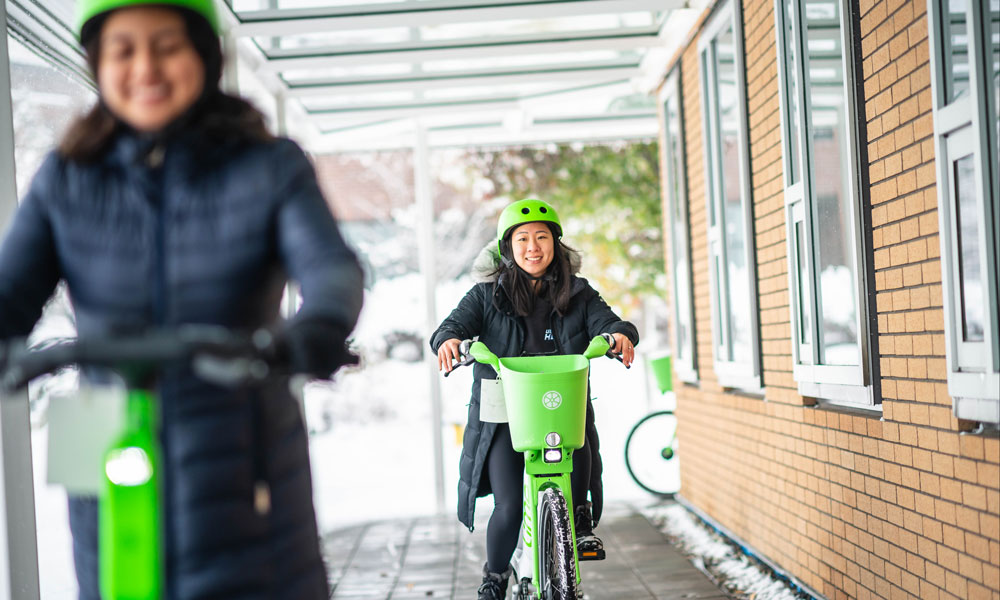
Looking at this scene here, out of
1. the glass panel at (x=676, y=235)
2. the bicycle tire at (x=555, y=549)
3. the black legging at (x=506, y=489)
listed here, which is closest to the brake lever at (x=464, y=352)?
the black legging at (x=506, y=489)

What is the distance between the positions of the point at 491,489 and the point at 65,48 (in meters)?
2.69

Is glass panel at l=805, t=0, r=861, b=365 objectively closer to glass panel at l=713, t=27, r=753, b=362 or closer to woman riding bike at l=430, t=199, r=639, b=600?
glass panel at l=713, t=27, r=753, b=362

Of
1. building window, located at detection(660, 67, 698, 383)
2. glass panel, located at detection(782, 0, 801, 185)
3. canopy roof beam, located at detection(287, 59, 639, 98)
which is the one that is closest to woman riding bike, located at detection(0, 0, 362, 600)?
glass panel, located at detection(782, 0, 801, 185)

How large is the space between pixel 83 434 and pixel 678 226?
671 cm

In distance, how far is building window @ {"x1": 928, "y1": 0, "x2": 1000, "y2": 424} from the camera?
2838 millimetres

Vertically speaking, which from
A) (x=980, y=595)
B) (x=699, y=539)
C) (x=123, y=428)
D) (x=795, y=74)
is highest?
(x=795, y=74)

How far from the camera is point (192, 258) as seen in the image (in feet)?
5.24

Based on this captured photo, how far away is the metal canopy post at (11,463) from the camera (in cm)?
347

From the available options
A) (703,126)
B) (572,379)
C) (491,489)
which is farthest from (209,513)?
(703,126)

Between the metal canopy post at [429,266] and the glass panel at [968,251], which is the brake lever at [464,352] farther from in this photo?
the metal canopy post at [429,266]

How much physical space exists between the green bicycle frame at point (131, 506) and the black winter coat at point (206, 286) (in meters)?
0.11

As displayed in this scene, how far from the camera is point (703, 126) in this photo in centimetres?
642

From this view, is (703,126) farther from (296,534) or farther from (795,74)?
(296,534)

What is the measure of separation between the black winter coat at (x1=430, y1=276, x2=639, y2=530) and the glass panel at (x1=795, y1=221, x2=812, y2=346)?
1029 mm
